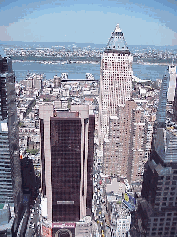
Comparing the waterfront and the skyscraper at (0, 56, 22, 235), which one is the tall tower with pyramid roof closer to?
the waterfront

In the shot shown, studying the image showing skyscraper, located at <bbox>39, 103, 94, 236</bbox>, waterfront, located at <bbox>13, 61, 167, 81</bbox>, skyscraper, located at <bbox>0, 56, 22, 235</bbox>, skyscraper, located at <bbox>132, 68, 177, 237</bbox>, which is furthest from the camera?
waterfront, located at <bbox>13, 61, 167, 81</bbox>

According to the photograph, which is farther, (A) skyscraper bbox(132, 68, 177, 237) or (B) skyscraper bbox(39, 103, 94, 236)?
(B) skyscraper bbox(39, 103, 94, 236)

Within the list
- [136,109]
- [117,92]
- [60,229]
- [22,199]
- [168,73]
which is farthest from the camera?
[117,92]

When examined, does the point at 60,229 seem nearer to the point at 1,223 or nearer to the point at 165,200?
the point at 1,223

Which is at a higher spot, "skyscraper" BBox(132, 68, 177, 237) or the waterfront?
the waterfront

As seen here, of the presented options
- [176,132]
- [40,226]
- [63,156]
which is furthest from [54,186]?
[176,132]

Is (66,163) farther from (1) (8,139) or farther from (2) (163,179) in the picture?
(2) (163,179)

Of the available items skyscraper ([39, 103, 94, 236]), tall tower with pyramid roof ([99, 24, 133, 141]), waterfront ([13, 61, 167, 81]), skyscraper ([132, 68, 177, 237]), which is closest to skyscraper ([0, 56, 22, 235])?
skyscraper ([39, 103, 94, 236])
